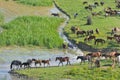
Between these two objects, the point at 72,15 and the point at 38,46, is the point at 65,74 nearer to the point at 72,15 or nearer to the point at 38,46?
the point at 38,46

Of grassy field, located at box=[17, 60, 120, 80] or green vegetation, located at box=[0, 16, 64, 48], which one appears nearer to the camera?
grassy field, located at box=[17, 60, 120, 80]

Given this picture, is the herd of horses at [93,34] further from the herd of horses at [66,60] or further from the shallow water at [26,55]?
the herd of horses at [66,60]

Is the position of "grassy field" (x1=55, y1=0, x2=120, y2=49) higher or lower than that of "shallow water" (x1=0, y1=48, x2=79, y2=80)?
higher

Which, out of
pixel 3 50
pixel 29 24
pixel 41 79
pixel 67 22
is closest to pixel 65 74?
pixel 41 79

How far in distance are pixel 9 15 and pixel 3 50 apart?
49.1ft

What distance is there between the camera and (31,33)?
1590 inches

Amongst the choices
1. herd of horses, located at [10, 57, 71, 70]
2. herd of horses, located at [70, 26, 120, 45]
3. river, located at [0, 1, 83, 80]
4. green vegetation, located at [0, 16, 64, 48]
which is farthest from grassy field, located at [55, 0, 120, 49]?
herd of horses, located at [10, 57, 71, 70]

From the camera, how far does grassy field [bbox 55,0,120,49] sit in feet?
133

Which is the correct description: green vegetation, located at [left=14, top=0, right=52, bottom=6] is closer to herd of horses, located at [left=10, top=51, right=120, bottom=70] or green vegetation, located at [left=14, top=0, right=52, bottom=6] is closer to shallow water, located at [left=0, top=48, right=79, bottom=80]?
shallow water, located at [left=0, top=48, right=79, bottom=80]

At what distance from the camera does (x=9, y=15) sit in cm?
5131

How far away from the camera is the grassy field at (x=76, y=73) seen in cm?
2797

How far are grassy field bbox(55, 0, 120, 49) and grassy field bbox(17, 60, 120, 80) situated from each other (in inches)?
323

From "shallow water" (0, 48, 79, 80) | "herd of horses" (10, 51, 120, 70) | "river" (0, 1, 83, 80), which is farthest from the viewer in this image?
"river" (0, 1, 83, 80)

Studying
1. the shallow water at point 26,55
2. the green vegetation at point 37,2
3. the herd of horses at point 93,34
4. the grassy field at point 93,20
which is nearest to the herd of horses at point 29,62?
the shallow water at point 26,55
